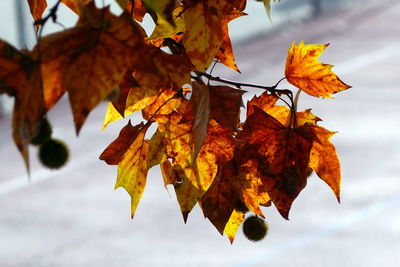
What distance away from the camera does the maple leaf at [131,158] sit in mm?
910

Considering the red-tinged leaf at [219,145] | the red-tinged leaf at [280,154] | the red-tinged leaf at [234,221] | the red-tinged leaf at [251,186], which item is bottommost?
the red-tinged leaf at [234,221]

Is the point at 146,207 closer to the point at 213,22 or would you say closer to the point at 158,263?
the point at 158,263

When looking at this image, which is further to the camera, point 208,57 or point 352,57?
point 352,57

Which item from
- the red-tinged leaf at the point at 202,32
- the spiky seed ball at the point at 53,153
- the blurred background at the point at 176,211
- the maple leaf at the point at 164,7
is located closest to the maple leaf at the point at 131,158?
the red-tinged leaf at the point at 202,32

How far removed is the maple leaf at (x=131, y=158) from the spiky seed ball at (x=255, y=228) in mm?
208

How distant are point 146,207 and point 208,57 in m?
5.86

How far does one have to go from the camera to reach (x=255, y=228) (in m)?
1.09

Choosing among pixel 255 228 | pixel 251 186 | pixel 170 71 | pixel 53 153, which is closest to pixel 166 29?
pixel 170 71

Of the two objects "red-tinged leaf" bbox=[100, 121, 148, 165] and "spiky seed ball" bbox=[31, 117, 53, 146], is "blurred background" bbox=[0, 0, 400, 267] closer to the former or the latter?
"spiky seed ball" bbox=[31, 117, 53, 146]

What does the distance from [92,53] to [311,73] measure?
0.33 meters

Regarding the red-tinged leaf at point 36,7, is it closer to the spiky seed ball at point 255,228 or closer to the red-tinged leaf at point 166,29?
the red-tinged leaf at point 166,29

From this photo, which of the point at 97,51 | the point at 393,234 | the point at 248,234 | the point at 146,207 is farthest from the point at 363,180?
the point at 97,51

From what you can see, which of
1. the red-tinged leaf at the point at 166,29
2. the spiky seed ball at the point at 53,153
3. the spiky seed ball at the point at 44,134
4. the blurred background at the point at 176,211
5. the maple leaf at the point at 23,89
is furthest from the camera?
the blurred background at the point at 176,211

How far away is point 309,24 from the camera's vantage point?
11078mm
